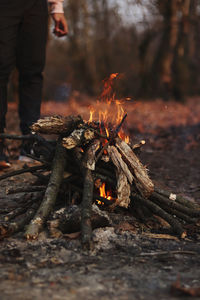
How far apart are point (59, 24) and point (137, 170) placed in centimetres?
236

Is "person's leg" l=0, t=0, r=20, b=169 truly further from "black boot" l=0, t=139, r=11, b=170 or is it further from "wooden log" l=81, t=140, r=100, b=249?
"wooden log" l=81, t=140, r=100, b=249

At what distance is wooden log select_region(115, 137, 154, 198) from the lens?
2.76 meters

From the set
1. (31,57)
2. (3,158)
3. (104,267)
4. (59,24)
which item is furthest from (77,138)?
(59,24)

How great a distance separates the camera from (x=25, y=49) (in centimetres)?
408

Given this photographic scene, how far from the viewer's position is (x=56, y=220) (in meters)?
2.53

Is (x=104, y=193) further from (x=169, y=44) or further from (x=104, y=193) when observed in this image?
(x=169, y=44)

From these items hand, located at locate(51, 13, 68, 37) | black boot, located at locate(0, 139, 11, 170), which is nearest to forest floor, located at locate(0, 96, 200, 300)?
black boot, located at locate(0, 139, 11, 170)

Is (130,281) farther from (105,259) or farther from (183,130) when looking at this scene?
(183,130)

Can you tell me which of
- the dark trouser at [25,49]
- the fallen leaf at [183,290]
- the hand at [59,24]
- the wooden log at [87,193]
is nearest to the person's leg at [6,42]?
the dark trouser at [25,49]

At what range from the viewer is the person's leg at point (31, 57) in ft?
13.0

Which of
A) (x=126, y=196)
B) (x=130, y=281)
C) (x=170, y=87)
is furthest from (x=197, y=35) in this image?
(x=130, y=281)

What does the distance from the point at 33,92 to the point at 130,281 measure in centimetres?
303

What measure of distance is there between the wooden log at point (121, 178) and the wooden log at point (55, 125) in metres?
0.36

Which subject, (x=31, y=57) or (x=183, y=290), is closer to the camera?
(x=183, y=290)
